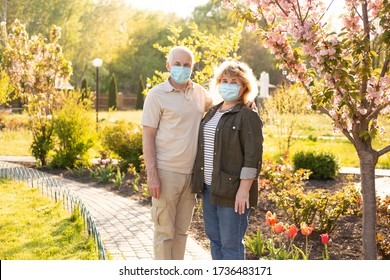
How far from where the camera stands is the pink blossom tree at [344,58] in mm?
4039

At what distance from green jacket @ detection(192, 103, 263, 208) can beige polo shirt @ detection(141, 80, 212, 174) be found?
303 mm

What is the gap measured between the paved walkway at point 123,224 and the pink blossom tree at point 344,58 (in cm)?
184

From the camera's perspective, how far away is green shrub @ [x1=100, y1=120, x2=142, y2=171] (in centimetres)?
A: 1045

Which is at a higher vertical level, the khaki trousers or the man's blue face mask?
the man's blue face mask

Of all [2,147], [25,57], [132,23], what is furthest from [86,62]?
[25,57]

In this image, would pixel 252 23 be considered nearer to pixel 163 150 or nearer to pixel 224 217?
pixel 163 150

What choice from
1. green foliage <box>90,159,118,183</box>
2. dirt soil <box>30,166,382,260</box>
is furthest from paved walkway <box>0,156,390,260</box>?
green foliage <box>90,159,118,183</box>

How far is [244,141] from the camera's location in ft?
11.8

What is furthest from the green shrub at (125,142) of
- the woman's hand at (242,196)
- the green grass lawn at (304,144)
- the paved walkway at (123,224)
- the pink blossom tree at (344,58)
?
the woman's hand at (242,196)

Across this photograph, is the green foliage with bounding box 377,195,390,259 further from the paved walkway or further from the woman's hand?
the woman's hand

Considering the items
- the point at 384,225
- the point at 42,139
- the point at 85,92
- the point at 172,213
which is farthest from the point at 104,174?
the point at 85,92

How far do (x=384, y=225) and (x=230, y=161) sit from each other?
3.24m

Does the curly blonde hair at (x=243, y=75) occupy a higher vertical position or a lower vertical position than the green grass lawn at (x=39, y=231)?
higher

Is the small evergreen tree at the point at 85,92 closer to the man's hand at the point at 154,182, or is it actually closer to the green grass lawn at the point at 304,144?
the green grass lawn at the point at 304,144
